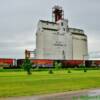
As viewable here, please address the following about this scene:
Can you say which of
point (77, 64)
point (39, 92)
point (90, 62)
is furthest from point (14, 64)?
point (39, 92)

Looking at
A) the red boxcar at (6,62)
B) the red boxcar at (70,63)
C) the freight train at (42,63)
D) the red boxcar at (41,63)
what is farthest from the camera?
the red boxcar at (70,63)

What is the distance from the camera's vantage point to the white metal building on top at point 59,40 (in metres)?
121

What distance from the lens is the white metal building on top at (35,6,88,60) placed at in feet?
396

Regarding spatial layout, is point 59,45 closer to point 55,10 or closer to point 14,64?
point 55,10

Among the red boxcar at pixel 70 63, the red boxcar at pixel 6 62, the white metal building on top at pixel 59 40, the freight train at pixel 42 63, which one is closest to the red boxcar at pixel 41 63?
the freight train at pixel 42 63

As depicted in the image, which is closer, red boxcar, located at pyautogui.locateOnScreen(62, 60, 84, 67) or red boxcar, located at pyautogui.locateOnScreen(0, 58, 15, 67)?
red boxcar, located at pyautogui.locateOnScreen(0, 58, 15, 67)

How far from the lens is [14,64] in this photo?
3730 inches

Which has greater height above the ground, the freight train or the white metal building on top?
the white metal building on top

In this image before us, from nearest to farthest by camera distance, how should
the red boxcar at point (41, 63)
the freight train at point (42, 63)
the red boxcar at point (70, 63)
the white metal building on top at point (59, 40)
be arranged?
the freight train at point (42, 63), the red boxcar at point (41, 63), the red boxcar at point (70, 63), the white metal building on top at point (59, 40)

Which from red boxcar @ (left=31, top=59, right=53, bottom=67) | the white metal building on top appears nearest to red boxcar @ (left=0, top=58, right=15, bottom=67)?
red boxcar @ (left=31, top=59, right=53, bottom=67)

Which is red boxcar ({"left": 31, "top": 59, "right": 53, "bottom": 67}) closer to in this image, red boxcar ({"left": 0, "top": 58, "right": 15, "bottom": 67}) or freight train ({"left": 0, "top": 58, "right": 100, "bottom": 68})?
freight train ({"left": 0, "top": 58, "right": 100, "bottom": 68})

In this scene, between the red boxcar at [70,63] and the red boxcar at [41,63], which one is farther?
the red boxcar at [70,63]

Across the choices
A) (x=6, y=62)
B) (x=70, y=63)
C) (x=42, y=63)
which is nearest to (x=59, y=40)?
(x=70, y=63)

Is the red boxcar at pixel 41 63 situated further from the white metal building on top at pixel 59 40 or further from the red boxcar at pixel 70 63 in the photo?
the white metal building on top at pixel 59 40
